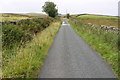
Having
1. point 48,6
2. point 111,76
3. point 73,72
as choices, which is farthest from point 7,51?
point 48,6

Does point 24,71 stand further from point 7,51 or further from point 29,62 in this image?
→ point 7,51

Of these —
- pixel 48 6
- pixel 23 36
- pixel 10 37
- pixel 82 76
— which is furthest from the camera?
pixel 48 6

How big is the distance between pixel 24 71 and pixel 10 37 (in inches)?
195

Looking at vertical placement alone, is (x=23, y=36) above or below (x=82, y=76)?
above

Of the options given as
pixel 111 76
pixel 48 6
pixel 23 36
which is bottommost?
pixel 111 76

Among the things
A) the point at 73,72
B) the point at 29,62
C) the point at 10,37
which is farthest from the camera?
the point at 10,37

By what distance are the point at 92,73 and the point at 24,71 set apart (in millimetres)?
2550

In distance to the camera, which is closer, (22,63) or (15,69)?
(15,69)

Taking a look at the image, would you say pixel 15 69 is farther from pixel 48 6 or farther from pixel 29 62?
pixel 48 6

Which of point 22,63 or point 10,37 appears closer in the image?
point 22,63

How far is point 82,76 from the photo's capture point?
20.7ft

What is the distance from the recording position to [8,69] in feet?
21.2

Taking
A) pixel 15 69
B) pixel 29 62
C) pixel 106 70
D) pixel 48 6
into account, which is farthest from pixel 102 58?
pixel 48 6

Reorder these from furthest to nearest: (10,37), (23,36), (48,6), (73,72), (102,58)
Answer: (48,6) → (23,36) → (10,37) → (102,58) → (73,72)
